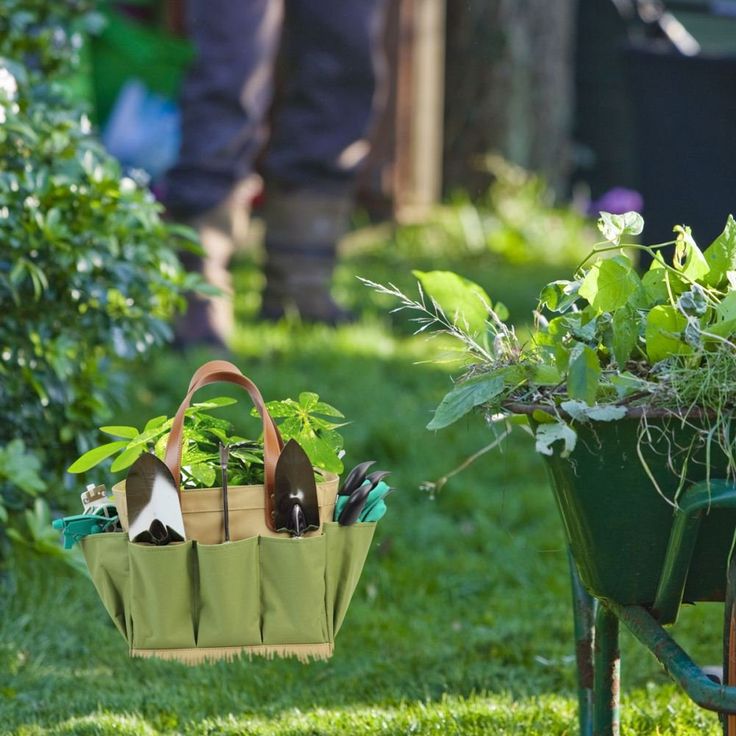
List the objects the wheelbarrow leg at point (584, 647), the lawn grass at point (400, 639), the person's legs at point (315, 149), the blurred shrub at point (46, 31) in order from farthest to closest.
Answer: the person's legs at point (315, 149), the blurred shrub at point (46, 31), the lawn grass at point (400, 639), the wheelbarrow leg at point (584, 647)

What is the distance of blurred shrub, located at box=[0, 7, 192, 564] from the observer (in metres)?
2.23

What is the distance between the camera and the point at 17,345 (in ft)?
7.56

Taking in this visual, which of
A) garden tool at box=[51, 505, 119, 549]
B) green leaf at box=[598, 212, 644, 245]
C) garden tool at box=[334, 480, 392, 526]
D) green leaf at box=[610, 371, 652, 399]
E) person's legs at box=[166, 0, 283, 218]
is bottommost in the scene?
garden tool at box=[51, 505, 119, 549]

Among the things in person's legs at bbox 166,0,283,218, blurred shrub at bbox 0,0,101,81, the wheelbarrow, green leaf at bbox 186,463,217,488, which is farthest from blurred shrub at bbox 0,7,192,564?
person's legs at bbox 166,0,283,218

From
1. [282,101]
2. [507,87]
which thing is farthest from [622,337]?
[507,87]

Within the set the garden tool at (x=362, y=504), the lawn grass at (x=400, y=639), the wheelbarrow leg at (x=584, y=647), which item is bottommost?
the lawn grass at (x=400, y=639)

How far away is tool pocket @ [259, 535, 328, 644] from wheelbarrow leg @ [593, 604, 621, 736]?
427 mm

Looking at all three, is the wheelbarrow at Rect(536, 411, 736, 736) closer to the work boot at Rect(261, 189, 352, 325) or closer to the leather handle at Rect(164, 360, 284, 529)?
the leather handle at Rect(164, 360, 284, 529)

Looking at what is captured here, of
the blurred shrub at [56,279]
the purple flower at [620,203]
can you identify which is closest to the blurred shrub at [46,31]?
the blurred shrub at [56,279]

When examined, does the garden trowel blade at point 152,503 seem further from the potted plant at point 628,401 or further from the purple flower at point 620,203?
the purple flower at point 620,203

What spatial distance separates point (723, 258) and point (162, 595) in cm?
80

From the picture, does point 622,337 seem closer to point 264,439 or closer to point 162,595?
point 264,439

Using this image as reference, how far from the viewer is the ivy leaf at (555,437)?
4.74 feet

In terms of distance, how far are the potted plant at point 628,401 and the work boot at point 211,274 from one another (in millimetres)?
2515
